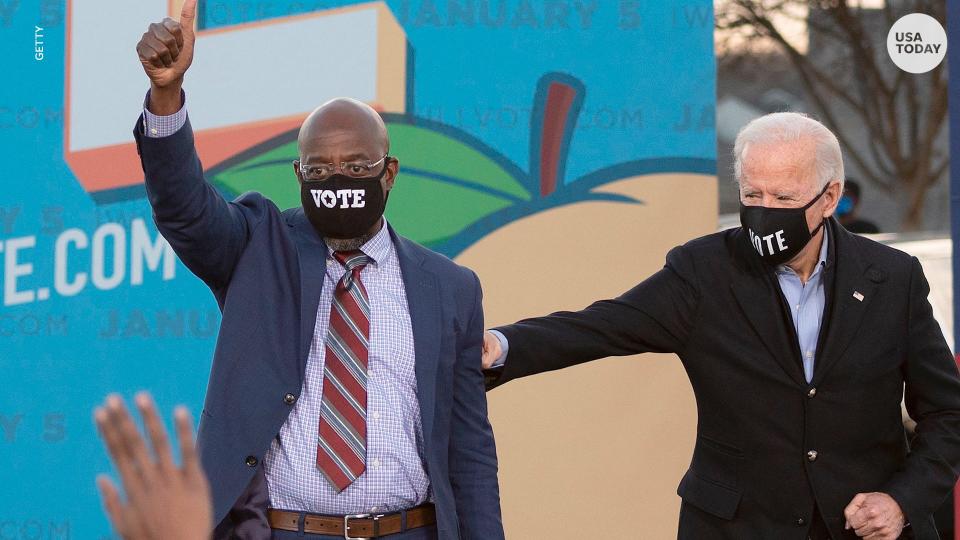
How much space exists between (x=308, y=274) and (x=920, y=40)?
3.08 m

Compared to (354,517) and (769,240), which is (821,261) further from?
(354,517)

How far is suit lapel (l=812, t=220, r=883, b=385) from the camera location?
3.44m

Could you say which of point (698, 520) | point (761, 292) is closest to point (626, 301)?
point (761, 292)

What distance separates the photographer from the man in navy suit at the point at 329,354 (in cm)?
291

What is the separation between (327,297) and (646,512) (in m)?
2.36

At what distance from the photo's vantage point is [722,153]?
16.7 feet

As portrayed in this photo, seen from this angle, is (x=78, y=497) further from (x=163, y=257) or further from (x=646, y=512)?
(x=646, y=512)

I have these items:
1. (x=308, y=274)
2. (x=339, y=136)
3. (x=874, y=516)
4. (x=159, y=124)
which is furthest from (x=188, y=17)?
(x=874, y=516)

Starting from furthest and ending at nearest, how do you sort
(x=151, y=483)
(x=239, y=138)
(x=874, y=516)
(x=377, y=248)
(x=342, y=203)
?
(x=239, y=138) → (x=874, y=516) → (x=377, y=248) → (x=342, y=203) → (x=151, y=483)

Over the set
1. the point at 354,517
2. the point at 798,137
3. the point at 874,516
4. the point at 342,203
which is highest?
the point at 798,137

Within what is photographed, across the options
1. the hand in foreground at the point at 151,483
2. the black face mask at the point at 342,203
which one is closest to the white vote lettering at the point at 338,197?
the black face mask at the point at 342,203

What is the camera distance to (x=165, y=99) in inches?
110

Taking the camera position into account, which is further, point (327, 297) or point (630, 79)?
point (630, 79)

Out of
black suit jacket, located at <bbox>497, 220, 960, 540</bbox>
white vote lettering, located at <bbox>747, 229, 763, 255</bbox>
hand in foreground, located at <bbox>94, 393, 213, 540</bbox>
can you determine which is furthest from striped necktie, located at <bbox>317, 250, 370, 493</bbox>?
hand in foreground, located at <bbox>94, 393, 213, 540</bbox>
